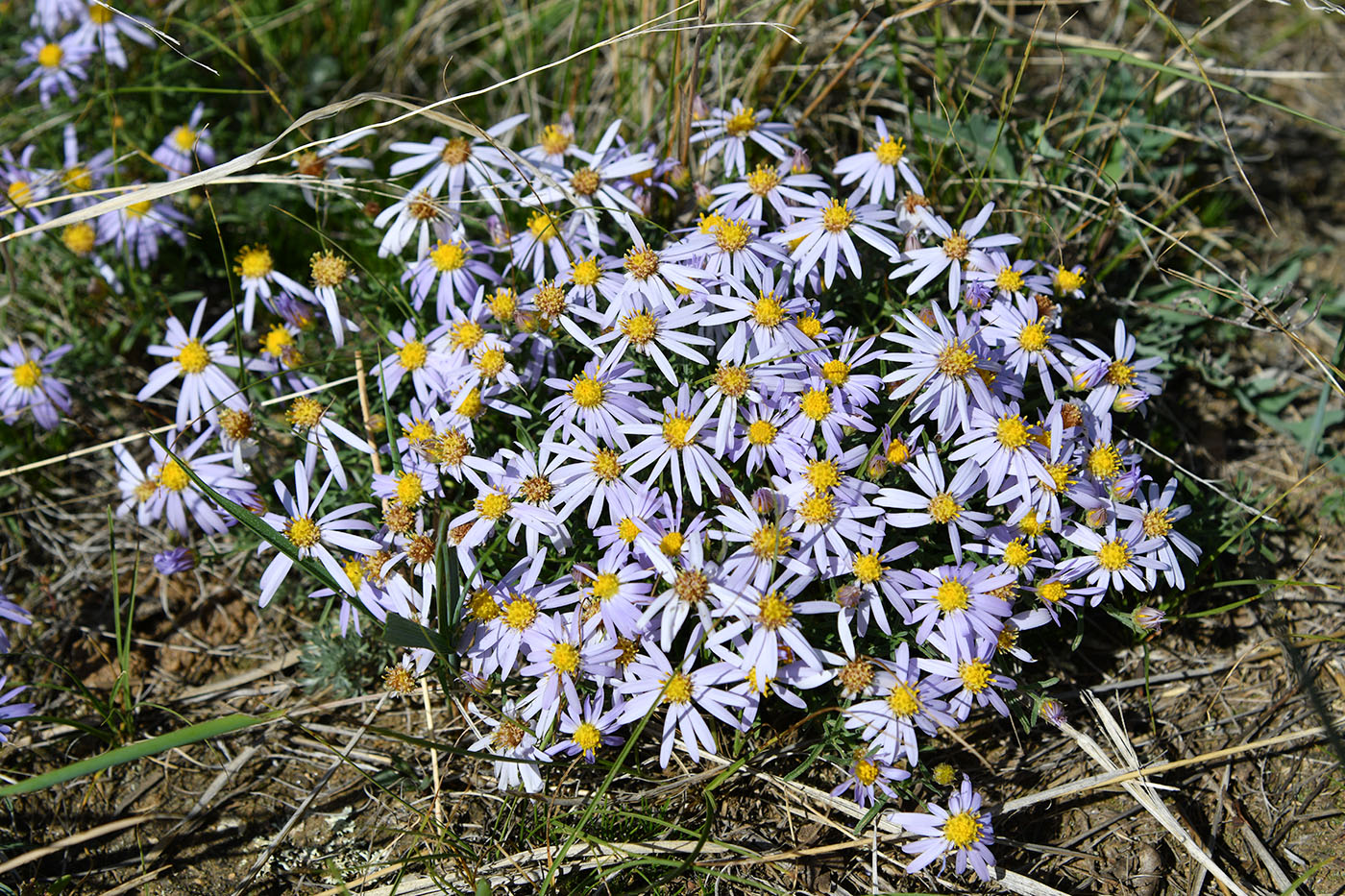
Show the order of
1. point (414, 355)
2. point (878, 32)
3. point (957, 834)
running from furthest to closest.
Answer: point (878, 32) → point (414, 355) → point (957, 834)

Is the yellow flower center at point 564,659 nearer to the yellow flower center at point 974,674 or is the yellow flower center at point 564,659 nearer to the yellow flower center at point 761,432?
the yellow flower center at point 761,432

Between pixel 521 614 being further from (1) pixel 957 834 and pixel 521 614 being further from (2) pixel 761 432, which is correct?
(1) pixel 957 834

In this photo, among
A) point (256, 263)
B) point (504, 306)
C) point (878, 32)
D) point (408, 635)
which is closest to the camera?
point (408, 635)

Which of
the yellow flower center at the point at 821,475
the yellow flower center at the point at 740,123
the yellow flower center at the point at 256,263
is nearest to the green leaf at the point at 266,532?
the yellow flower center at the point at 256,263

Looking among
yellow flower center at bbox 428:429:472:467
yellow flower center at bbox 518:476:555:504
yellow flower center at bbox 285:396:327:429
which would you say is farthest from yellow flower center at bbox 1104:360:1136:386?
yellow flower center at bbox 285:396:327:429

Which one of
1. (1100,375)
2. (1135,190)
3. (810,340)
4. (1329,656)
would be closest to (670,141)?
(810,340)

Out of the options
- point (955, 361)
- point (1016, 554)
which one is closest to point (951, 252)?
point (955, 361)

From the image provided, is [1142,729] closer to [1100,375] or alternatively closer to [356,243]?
[1100,375]

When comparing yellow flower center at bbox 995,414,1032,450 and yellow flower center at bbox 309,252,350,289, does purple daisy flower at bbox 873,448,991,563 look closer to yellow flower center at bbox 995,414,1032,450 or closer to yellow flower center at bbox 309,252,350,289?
yellow flower center at bbox 995,414,1032,450
